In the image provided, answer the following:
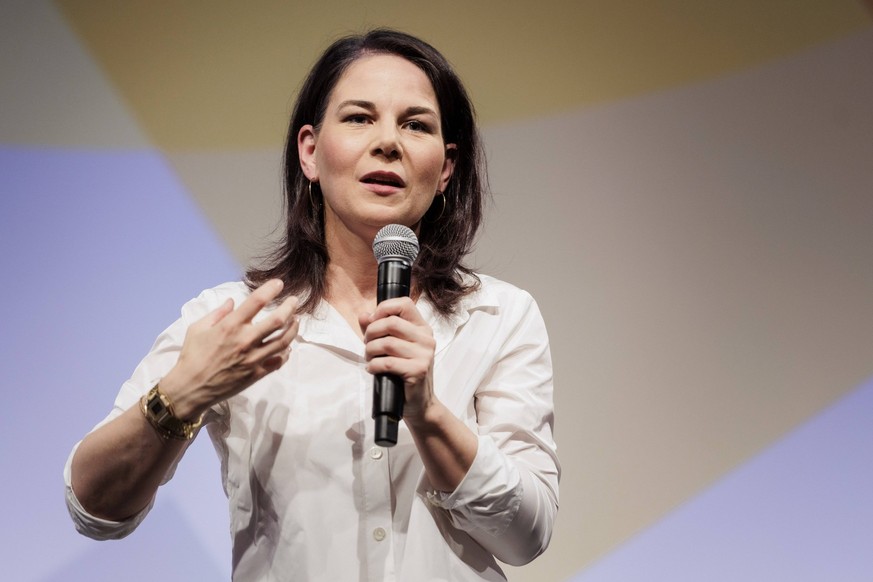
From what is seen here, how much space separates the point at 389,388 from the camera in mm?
1359

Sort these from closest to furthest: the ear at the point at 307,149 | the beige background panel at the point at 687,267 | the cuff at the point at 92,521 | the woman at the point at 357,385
→ the woman at the point at 357,385
the cuff at the point at 92,521
the ear at the point at 307,149
the beige background panel at the point at 687,267

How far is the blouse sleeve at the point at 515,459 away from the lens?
1.55 m

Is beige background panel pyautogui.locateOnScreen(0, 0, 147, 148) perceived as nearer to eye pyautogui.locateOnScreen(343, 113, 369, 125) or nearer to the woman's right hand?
eye pyautogui.locateOnScreen(343, 113, 369, 125)

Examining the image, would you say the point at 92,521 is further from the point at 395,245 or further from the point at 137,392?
the point at 395,245

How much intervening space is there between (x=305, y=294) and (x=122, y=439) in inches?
20.9

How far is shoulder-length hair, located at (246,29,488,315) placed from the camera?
1999 mm

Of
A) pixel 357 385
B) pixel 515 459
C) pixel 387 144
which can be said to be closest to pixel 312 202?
pixel 387 144

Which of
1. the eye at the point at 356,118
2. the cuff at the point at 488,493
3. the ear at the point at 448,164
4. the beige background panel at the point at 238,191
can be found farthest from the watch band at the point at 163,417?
the beige background panel at the point at 238,191

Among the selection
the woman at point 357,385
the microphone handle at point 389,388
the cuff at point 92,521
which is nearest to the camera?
the microphone handle at point 389,388

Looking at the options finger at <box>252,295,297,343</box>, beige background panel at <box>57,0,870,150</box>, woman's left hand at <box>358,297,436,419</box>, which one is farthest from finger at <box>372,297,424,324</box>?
beige background panel at <box>57,0,870,150</box>

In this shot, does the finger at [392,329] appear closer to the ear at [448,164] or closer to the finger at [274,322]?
the finger at [274,322]

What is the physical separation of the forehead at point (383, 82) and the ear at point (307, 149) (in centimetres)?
9

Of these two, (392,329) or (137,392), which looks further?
(137,392)

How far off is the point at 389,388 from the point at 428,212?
88 cm
